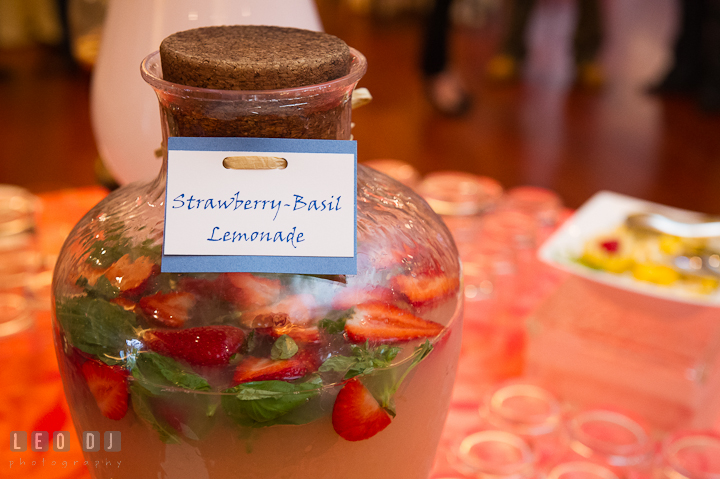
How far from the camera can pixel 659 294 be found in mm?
959

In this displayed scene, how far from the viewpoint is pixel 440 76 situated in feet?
12.3

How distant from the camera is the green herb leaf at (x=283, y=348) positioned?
464mm

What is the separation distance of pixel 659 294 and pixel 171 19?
74 cm

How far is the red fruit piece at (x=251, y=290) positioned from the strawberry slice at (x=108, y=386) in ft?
0.31

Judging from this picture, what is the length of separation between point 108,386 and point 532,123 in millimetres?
3353

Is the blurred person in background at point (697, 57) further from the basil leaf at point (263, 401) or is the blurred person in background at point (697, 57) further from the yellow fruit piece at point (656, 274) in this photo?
the basil leaf at point (263, 401)

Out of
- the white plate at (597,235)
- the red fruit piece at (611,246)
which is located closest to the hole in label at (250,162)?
the white plate at (597,235)

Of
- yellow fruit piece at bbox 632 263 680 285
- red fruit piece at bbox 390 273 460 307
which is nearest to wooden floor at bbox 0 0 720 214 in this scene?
yellow fruit piece at bbox 632 263 680 285

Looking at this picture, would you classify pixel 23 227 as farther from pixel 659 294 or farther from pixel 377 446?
pixel 659 294

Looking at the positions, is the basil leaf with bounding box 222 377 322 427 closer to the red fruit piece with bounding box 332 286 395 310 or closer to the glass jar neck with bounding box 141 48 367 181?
the red fruit piece with bounding box 332 286 395 310

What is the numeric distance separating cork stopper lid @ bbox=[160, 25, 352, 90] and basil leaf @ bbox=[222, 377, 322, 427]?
0.21 m

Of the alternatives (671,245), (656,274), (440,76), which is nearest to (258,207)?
(656,274)

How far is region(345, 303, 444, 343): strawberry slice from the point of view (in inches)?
19.1

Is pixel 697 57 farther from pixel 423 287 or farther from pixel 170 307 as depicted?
pixel 170 307
